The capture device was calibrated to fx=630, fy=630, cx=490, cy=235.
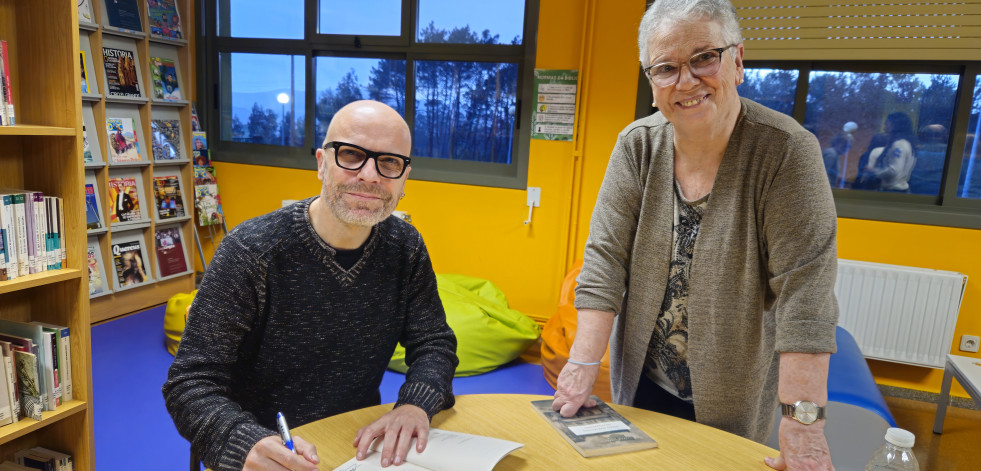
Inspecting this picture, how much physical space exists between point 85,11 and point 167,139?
92 cm

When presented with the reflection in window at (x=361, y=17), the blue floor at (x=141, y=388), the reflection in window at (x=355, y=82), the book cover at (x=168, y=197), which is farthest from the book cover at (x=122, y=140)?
the reflection in window at (x=361, y=17)

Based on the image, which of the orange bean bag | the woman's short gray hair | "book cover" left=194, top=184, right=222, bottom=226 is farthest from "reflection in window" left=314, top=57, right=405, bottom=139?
the woman's short gray hair

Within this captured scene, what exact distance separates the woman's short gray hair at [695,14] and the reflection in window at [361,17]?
309 centimetres

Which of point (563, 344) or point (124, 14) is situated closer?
point (563, 344)

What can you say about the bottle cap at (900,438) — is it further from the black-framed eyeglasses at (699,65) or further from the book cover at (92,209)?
the book cover at (92,209)

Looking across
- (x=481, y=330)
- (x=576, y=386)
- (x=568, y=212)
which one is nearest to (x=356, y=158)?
(x=576, y=386)

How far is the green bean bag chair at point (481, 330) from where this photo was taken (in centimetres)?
331

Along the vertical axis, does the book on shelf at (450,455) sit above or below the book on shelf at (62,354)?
above

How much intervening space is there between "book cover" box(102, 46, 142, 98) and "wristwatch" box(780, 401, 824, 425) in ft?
13.2

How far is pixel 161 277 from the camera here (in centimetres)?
421

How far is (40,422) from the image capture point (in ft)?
6.20

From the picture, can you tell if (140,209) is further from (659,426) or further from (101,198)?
(659,426)

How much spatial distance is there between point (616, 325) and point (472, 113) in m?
2.84

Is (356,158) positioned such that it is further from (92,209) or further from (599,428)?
(92,209)
